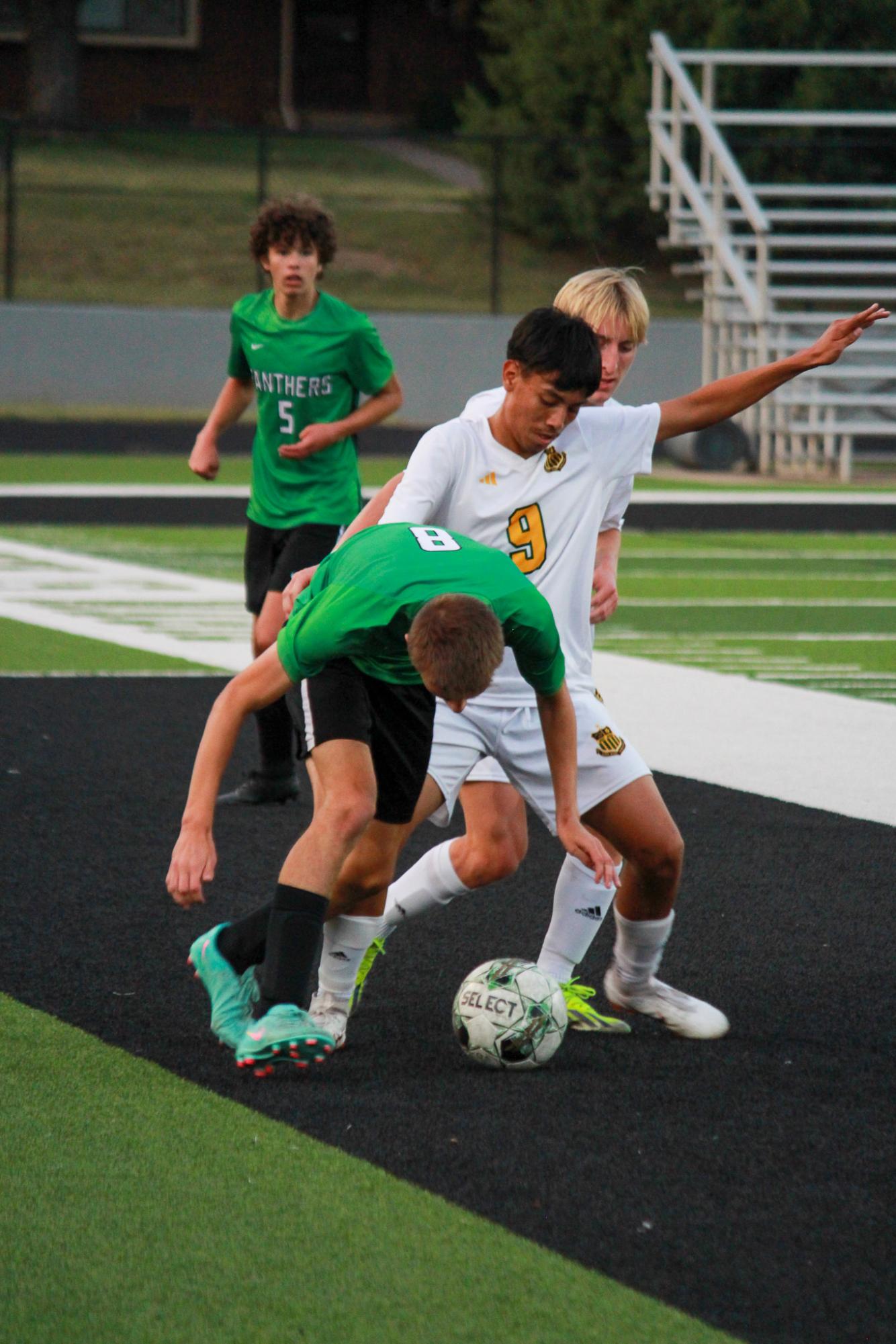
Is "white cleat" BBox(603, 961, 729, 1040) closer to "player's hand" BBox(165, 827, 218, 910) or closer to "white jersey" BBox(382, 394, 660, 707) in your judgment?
"white jersey" BBox(382, 394, 660, 707)

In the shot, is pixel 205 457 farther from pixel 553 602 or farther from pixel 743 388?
pixel 553 602

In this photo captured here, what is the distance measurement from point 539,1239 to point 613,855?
5.28 feet

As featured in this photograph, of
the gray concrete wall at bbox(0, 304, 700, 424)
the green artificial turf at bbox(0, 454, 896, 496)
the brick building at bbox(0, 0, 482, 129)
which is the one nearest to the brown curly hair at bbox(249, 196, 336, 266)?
the green artificial turf at bbox(0, 454, 896, 496)

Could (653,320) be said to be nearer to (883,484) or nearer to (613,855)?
(883,484)

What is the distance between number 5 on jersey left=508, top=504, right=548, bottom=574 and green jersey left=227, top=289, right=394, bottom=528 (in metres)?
2.77

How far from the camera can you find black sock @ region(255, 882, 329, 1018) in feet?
14.2

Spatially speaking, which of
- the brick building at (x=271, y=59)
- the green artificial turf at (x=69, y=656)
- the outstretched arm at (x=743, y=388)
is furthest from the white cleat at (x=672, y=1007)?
the brick building at (x=271, y=59)

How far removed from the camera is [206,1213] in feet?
12.3

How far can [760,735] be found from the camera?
8562mm

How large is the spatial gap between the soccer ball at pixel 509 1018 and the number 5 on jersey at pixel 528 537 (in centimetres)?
99

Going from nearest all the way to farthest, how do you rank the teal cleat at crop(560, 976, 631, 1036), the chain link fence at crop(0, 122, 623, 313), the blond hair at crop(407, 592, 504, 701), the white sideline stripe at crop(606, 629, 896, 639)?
the blond hair at crop(407, 592, 504, 701)
the teal cleat at crop(560, 976, 631, 1036)
the white sideline stripe at crop(606, 629, 896, 639)
the chain link fence at crop(0, 122, 623, 313)

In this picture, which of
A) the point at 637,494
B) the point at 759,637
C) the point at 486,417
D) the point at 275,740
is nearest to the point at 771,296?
the point at 637,494

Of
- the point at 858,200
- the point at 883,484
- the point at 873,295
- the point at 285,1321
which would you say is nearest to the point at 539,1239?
the point at 285,1321

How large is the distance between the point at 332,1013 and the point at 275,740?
8.94 ft
